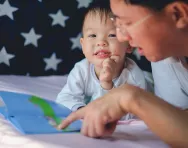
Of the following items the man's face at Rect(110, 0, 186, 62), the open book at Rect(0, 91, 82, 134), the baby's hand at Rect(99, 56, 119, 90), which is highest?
the man's face at Rect(110, 0, 186, 62)

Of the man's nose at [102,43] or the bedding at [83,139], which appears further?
the man's nose at [102,43]

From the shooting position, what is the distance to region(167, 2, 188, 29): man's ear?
74 cm

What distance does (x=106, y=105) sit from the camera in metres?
0.73

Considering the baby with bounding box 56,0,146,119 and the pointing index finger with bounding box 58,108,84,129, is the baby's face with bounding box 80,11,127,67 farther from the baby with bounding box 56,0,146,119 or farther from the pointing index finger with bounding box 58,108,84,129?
the pointing index finger with bounding box 58,108,84,129

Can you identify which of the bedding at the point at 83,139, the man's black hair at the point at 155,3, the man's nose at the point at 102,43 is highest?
the man's black hair at the point at 155,3

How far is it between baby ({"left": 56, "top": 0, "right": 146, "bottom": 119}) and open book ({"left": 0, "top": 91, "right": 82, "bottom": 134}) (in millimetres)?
241

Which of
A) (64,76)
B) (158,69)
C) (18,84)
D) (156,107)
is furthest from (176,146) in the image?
(64,76)

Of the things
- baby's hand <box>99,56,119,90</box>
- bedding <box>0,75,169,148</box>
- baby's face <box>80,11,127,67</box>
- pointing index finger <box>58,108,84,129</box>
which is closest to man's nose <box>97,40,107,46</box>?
baby's face <box>80,11,127,67</box>

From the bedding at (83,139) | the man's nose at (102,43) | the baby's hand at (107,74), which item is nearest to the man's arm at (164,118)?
the bedding at (83,139)

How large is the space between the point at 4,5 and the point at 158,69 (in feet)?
2.40

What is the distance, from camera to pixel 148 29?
2.50 feet

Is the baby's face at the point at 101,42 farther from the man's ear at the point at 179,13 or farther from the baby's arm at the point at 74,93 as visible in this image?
the man's ear at the point at 179,13

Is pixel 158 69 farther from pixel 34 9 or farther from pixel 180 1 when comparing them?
pixel 34 9

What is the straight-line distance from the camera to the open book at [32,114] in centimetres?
77
